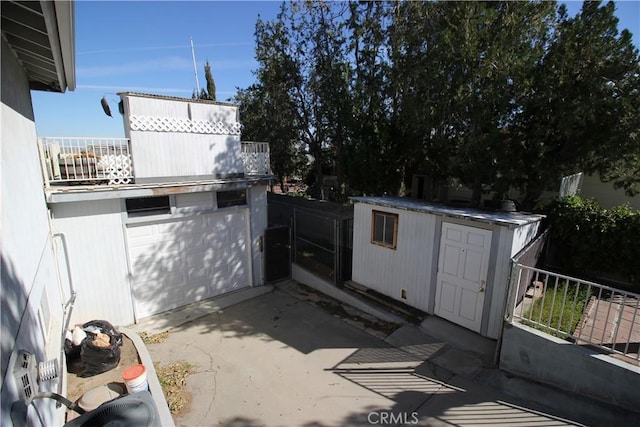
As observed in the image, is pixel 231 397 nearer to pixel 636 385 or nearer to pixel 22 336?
pixel 22 336

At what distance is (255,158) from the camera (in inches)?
339

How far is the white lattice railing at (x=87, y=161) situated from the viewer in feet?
18.9

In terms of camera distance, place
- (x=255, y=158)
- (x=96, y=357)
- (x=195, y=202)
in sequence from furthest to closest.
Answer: (x=255, y=158) < (x=195, y=202) < (x=96, y=357)

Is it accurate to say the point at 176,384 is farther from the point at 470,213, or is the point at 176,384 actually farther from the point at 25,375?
the point at 470,213

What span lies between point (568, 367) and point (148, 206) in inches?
316

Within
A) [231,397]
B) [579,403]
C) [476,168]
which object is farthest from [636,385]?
[231,397]

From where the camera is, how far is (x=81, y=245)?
6.30 m

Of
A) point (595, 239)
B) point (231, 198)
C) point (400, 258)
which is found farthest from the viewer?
point (231, 198)

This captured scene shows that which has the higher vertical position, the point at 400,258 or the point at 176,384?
the point at 400,258

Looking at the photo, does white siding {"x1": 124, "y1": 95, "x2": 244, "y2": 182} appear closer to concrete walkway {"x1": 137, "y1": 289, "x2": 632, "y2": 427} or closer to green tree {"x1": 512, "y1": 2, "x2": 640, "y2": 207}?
concrete walkway {"x1": 137, "y1": 289, "x2": 632, "y2": 427}

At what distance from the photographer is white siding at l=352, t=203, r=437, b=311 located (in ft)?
21.4

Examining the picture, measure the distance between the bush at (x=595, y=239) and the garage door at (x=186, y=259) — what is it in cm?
772

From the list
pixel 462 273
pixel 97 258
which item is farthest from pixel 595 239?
pixel 97 258

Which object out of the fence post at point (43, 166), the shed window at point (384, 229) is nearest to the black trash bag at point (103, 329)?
the fence post at point (43, 166)
